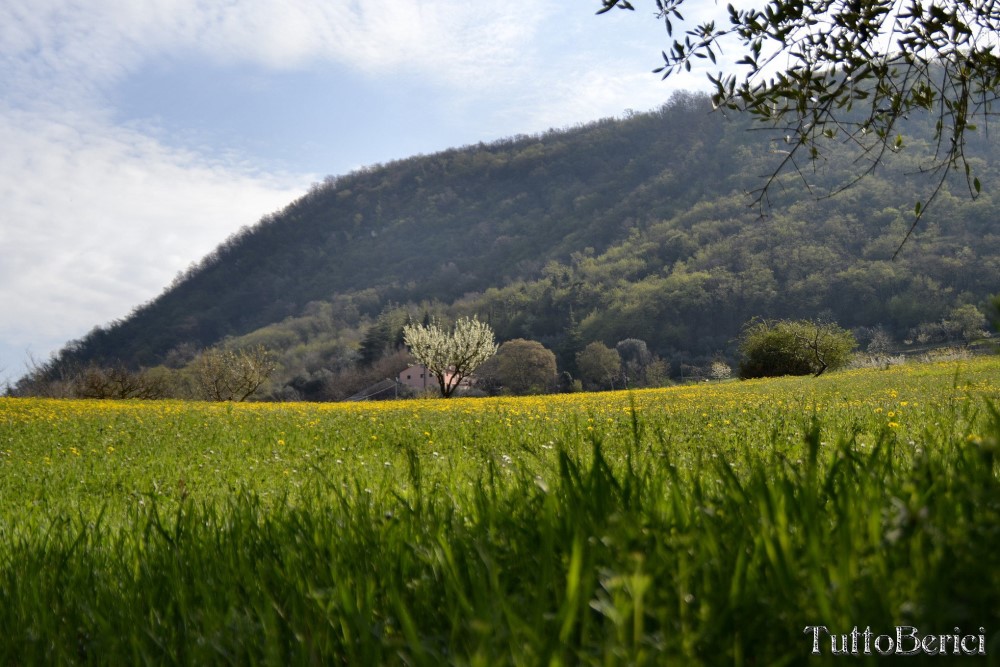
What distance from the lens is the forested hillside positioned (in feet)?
327

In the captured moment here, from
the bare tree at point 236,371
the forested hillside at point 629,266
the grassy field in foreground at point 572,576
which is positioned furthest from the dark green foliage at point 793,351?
the grassy field in foreground at point 572,576

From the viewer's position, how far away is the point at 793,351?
135 ft

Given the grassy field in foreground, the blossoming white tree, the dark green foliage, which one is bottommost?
the grassy field in foreground

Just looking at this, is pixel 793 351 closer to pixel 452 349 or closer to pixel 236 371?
pixel 452 349

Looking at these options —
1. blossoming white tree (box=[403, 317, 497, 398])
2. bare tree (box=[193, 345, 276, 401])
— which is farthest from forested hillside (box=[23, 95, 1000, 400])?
blossoming white tree (box=[403, 317, 497, 398])

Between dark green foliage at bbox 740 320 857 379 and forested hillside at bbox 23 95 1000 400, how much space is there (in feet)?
42.2

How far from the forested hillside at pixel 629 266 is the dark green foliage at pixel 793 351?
12.9m

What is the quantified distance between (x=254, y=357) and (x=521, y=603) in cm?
5332

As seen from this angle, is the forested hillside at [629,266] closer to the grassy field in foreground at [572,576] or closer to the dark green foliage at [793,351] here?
the dark green foliage at [793,351]

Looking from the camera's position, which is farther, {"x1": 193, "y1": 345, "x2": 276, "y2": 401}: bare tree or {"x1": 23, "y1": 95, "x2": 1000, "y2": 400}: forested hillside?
{"x1": 23, "y1": 95, "x2": 1000, "y2": 400}: forested hillside

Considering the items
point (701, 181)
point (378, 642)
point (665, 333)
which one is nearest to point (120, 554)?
point (378, 642)

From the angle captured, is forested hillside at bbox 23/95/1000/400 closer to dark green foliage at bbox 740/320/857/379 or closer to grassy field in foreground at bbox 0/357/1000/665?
dark green foliage at bbox 740/320/857/379

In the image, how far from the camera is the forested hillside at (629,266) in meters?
99.6

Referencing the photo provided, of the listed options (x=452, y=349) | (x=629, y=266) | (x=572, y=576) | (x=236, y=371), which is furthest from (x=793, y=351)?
(x=629, y=266)
